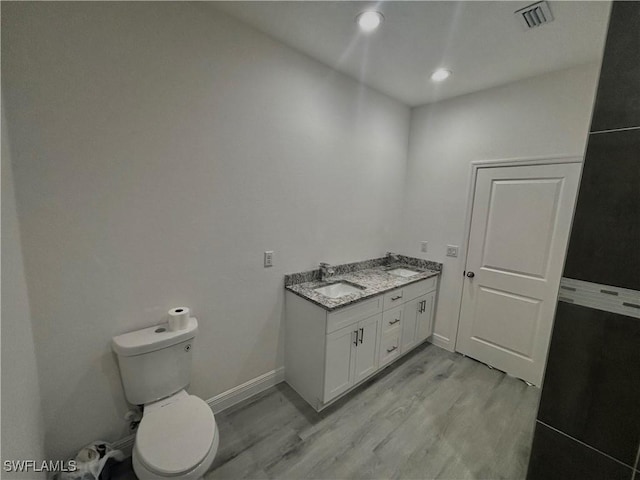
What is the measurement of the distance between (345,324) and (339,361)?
0.29 metres

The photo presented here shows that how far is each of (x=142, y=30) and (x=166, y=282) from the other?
56.0 inches

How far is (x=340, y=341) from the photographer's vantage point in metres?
1.91

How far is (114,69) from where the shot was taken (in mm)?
1321

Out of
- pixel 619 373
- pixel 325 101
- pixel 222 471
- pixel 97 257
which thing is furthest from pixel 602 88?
pixel 222 471

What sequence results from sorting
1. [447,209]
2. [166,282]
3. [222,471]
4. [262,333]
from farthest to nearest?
[447,209] < [262,333] < [166,282] < [222,471]

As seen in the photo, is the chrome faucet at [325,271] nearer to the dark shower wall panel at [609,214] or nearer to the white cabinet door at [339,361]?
the white cabinet door at [339,361]

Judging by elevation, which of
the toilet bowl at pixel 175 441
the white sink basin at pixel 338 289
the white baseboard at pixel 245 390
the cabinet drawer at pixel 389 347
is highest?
the white sink basin at pixel 338 289

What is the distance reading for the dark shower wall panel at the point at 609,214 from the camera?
97cm

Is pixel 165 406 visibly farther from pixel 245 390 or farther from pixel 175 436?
pixel 245 390

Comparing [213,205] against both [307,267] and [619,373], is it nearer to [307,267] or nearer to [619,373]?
[307,267]

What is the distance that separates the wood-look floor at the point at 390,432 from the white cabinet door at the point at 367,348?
0.59ft

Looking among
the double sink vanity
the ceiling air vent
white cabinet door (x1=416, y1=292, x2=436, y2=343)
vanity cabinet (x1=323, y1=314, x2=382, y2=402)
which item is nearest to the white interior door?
white cabinet door (x1=416, y1=292, x2=436, y2=343)

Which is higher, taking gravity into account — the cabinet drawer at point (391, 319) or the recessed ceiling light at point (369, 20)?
the recessed ceiling light at point (369, 20)

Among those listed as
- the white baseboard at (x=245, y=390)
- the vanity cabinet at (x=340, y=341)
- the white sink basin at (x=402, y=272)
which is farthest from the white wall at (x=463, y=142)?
the white baseboard at (x=245, y=390)
